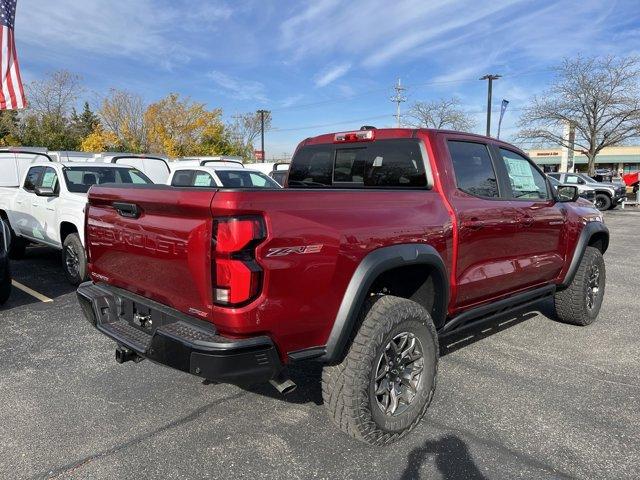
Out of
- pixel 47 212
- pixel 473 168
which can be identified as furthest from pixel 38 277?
pixel 473 168

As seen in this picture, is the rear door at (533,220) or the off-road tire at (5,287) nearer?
the rear door at (533,220)

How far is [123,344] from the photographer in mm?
2807

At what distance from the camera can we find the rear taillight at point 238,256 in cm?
225

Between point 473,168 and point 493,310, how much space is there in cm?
111

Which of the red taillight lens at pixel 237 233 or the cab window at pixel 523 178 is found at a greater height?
the cab window at pixel 523 178

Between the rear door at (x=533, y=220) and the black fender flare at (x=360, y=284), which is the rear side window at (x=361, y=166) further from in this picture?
the rear door at (x=533, y=220)

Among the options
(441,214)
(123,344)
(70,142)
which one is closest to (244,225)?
(123,344)

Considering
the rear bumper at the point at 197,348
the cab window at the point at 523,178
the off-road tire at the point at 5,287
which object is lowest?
the off-road tire at the point at 5,287

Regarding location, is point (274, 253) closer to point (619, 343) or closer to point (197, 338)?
point (197, 338)

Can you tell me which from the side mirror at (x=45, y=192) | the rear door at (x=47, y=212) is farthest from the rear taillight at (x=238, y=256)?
the rear door at (x=47, y=212)

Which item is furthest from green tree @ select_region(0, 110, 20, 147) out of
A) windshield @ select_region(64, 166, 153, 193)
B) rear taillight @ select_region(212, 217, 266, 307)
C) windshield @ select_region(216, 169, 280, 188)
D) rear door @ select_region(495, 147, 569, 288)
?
rear taillight @ select_region(212, 217, 266, 307)

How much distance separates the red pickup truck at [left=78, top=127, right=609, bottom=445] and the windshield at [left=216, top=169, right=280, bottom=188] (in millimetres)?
6155

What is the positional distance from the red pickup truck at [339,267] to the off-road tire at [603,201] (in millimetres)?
20709

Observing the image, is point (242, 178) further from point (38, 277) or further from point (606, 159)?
point (606, 159)
